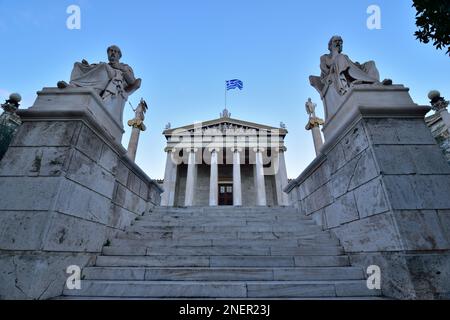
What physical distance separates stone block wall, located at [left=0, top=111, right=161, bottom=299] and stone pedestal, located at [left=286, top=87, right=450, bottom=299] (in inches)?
176

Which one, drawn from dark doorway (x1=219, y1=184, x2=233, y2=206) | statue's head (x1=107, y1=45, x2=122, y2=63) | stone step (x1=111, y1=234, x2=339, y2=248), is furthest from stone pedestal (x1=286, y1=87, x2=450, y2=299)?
dark doorway (x1=219, y1=184, x2=233, y2=206)

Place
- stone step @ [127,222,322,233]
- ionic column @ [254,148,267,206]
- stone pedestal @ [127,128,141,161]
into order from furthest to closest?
ionic column @ [254,148,267,206], stone pedestal @ [127,128,141,161], stone step @ [127,222,322,233]

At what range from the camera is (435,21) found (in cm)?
498

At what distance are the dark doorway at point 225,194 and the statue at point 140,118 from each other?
13.6 m

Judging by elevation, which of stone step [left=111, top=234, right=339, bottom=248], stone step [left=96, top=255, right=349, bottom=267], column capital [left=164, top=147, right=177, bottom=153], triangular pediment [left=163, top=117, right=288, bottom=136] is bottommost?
stone step [left=96, top=255, right=349, bottom=267]

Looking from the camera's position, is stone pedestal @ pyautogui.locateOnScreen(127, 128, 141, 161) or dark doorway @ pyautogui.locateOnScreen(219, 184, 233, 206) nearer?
stone pedestal @ pyautogui.locateOnScreen(127, 128, 141, 161)

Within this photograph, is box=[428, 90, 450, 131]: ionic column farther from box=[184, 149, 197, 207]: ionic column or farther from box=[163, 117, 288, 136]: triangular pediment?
box=[184, 149, 197, 207]: ionic column

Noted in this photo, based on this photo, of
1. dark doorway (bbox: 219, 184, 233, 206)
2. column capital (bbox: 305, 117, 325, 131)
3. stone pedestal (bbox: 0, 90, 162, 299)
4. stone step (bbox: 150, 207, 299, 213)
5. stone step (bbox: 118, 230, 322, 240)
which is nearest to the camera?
stone pedestal (bbox: 0, 90, 162, 299)

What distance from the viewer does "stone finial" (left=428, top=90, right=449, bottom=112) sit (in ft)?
32.2

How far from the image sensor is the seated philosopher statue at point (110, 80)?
4.30 m

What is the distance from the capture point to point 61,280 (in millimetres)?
2842

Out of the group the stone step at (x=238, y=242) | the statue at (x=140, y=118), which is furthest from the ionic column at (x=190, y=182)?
the stone step at (x=238, y=242)

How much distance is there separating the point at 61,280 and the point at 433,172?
218 inches
